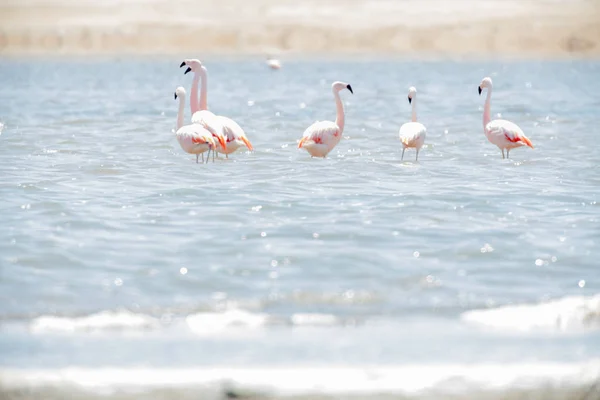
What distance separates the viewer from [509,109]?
24484 millimetres

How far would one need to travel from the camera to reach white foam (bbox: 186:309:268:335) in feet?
18.9

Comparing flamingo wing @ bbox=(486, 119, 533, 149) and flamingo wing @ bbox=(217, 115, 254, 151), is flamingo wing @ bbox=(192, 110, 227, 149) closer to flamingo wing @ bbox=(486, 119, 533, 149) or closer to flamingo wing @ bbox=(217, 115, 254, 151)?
flamingo wing @ bbox=(217, 115, 254, 151)

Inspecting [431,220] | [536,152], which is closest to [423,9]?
[536,152]

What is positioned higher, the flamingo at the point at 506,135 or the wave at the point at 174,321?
the flamingo at the point at 506,135

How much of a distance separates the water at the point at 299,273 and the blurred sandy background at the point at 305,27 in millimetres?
70462

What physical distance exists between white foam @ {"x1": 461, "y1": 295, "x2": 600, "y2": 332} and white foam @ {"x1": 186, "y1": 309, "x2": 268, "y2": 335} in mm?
1195

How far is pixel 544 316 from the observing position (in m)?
5.99

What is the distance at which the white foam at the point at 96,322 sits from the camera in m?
5.73

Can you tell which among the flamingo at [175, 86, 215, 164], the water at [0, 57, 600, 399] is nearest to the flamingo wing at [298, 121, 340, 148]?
the water at [0, 57, 600, 399]

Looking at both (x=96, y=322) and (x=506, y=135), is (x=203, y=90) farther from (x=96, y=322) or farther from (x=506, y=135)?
(x=96, y=322)

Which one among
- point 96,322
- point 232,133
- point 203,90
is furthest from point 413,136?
point 96,322

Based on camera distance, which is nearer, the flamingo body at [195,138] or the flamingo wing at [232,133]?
the flamingo body at [195,138]

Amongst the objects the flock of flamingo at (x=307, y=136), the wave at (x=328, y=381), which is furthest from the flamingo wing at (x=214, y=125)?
the wave at (x=328, y=381)

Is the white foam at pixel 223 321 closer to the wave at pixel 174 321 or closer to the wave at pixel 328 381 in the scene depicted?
the wave at pixel 174 321
